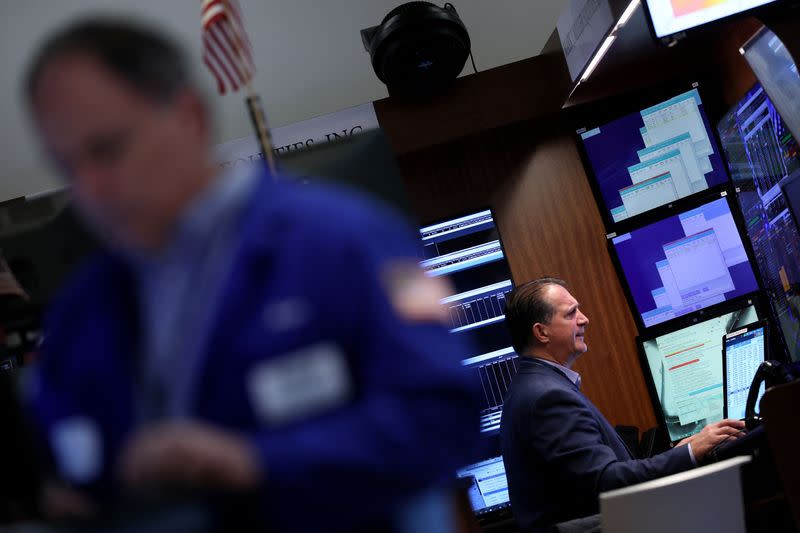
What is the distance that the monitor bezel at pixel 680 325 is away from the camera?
430 centimetres

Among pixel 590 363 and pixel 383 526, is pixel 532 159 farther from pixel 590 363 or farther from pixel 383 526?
pixel 383 526

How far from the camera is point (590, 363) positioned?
4.67 meters

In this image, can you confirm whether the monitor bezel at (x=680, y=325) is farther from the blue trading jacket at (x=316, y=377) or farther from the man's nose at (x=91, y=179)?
the man's nose at (x=91, y=179)

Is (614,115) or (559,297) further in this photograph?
(614,115)

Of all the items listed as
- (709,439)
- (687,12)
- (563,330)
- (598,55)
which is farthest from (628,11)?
(709,439)

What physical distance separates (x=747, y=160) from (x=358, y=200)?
12.6ft

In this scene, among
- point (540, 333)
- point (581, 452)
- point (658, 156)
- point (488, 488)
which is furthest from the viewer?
point (658, 156)

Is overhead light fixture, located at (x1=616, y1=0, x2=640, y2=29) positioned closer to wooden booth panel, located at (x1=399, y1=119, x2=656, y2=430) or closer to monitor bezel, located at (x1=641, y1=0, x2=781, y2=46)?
monitor bezel, located at (x1=641, y1=0, x2=781, y2=46)

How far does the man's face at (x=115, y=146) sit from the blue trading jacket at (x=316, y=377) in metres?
0.09

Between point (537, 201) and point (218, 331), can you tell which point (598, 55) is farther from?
point (218, 331)

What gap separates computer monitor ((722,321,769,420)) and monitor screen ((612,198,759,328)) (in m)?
0.90

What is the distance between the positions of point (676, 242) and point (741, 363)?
3.61 feet

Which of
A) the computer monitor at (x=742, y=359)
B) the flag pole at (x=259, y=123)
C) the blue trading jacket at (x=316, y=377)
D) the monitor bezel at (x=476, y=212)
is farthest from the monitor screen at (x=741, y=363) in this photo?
the blue trading jacket at (x=316, y=377)

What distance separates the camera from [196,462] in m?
0.75
